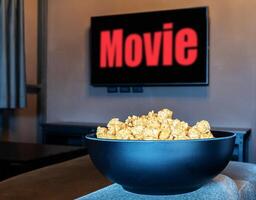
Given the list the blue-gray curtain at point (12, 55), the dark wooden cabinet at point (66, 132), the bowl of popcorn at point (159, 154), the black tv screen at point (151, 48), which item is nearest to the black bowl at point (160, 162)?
the bowl of popcorn at point (159, 154)

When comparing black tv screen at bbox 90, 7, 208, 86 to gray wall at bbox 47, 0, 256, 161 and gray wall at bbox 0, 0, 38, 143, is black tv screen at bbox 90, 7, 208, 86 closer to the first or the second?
gray wall at bbox 47, 0, 256, 161

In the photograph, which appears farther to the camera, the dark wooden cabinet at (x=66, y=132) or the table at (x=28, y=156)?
the dark wooden cabinet at (x=66, y=132)

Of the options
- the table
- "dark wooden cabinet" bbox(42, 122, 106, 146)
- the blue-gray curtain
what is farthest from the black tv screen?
the table

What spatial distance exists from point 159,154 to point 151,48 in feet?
8.57

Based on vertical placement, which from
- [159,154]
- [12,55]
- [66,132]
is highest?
[12,55]

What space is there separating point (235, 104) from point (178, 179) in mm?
2528

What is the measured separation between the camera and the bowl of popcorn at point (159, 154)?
31.3 inches

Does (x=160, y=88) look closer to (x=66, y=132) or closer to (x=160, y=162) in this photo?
(x=66, y=132)

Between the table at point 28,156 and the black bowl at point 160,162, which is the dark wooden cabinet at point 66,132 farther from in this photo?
the black bowl at point 160,162

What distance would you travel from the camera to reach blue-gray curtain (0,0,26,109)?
3.38 m

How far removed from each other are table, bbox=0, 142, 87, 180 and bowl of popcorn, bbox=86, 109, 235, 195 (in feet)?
3.52

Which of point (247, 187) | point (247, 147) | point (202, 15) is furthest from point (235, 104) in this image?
point (247, 187)

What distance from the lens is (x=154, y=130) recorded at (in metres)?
0.83

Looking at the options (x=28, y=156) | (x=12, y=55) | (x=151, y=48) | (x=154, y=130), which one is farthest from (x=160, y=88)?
(x=154, y=130)
